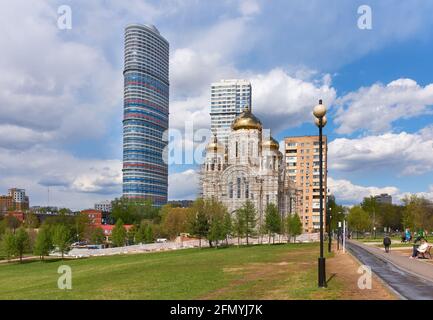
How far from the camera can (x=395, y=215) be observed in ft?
415

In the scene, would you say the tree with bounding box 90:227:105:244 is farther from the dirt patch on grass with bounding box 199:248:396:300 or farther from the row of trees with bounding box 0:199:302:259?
the dirt patch on grass with bounding box 199:248:396:300

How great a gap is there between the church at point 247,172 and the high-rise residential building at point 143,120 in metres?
86.0

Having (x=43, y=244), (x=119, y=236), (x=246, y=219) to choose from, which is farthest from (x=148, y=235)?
(x=246, y=219)

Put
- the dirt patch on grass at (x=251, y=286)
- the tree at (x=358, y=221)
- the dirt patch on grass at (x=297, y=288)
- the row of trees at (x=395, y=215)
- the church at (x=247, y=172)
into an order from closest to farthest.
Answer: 1. the dirt patch on grass at (x=297, y=288)
2. the dirt patch on grass at (x=251, y=286)
3. the row of trees at (x=395, y=215)
4. the church at (x=247, y=172)
5. the tree at (x=358, y=221)

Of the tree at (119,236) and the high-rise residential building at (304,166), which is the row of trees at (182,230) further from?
the high-rise residential building at (304,166)

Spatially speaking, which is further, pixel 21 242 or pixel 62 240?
pixel 62 240

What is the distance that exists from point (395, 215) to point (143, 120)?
4140 inches

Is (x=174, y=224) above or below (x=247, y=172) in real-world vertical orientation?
below

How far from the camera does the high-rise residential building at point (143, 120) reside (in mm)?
178625

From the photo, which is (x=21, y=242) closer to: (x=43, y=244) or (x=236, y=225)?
(x=43, y=244)

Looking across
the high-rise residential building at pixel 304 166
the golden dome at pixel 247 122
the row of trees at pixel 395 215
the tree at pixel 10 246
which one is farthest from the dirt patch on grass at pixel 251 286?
the high-rise residential building at pixel 304 166

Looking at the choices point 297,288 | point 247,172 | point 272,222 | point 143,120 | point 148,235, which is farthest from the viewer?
point 143,120
